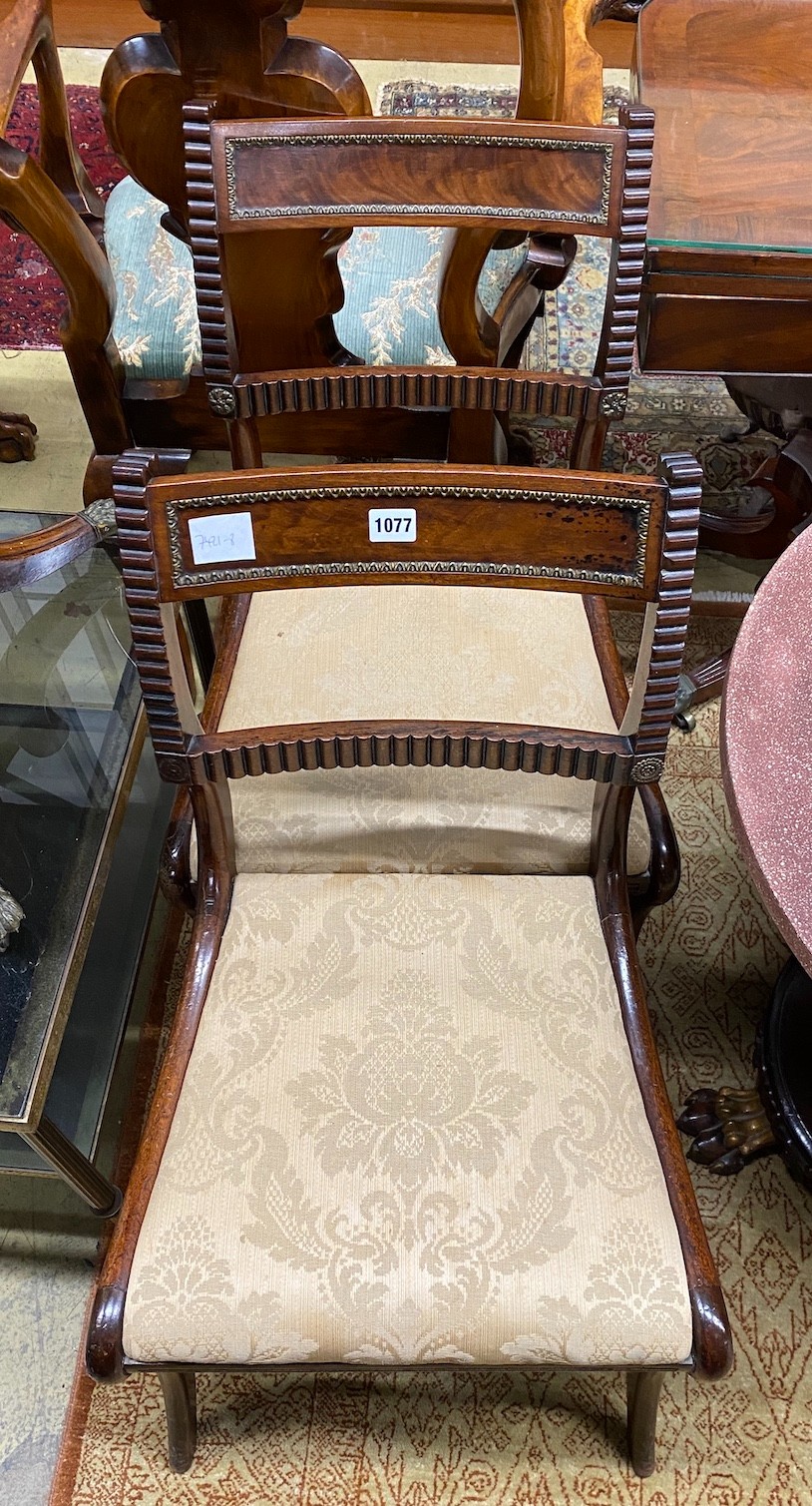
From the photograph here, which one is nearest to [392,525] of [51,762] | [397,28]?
[51,762]

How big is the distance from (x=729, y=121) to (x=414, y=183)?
1.70 feet

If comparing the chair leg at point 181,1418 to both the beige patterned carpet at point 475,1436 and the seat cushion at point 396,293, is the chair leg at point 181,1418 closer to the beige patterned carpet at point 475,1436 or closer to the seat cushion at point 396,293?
the beige patterned carpet at point 475,1436

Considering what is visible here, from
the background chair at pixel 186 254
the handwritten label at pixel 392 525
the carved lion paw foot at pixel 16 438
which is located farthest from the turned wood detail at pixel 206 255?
the carved lion paw foot at pixel 16 438

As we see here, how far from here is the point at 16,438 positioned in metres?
1.77

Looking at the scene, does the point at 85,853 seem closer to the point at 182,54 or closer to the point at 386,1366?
the point at 386,1366

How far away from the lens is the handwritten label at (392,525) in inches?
27.1

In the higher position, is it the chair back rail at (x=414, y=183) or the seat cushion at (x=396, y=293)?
the chair back rail at (x=414, y=183)

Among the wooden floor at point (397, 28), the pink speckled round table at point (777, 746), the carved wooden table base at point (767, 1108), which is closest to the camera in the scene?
the pink speckled round table at point (777, 746)

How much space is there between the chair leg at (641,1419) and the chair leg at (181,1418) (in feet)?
1.12

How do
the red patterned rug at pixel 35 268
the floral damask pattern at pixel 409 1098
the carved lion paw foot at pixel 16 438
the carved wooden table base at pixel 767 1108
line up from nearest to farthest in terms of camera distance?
1. the floral damask pattern at pixel 409 1098
2. the carved wooden table base at pixel 767 1108
3. the carved lion paw foot at pixel 16 438
4. the red patterned rug at pixel 35 268

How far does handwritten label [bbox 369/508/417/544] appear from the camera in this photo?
27.1 inches

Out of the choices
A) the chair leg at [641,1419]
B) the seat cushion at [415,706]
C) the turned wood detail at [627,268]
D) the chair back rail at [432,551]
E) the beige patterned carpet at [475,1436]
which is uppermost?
the turned wood detail at [627,268]

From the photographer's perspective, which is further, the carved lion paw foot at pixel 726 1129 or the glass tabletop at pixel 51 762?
the carved lion paw foot at pixel 726 1129

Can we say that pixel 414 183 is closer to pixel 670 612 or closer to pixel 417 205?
pixel 417 205
